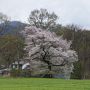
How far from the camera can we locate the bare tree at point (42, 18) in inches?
3610

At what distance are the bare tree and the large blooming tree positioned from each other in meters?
26.7

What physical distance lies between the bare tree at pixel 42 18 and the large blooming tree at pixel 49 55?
2674cm

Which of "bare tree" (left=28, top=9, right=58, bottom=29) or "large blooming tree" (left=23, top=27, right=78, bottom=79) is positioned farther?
"bare tree" (left=28, top=9, right=58, bottom=29)

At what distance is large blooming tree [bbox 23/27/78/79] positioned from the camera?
203 feet

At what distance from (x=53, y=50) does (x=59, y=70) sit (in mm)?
4133

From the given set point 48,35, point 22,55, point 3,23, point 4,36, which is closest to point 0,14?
point 3,23

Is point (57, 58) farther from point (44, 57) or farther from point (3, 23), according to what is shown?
point (3, 23)
